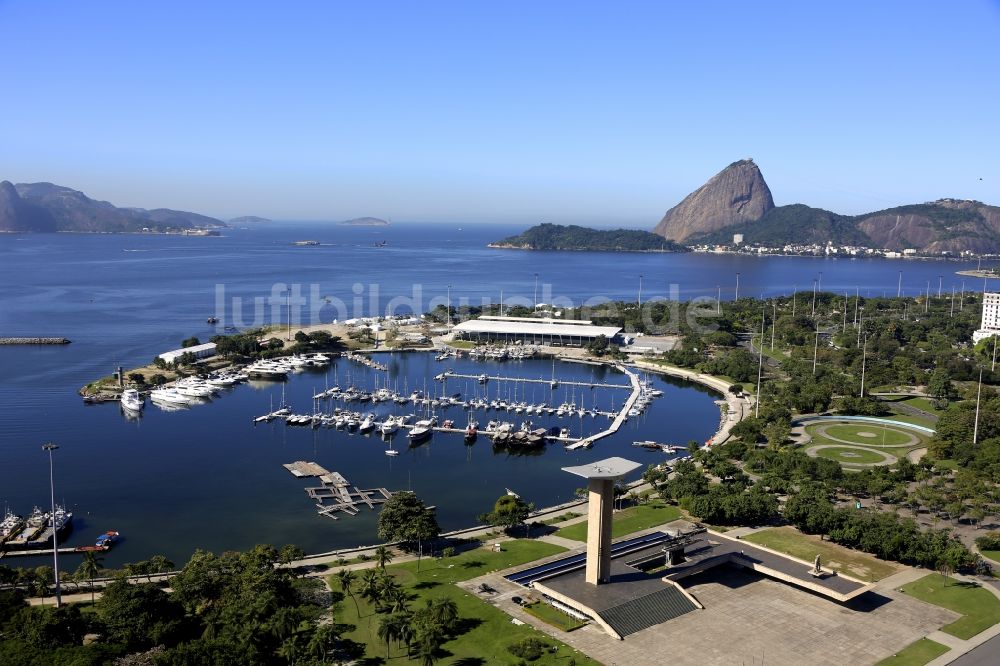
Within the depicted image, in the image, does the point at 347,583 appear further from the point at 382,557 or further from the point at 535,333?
the point at 535,333

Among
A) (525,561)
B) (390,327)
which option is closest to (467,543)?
(525,561)

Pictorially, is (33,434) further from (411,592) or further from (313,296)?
(313,296)

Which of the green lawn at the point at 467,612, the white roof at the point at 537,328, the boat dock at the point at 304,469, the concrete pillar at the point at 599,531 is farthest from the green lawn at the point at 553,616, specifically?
the white roof at the point at 537,328

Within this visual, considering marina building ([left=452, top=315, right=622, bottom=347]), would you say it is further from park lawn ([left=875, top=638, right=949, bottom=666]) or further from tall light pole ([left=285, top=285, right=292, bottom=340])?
park lawn ([left=875, top=638, right=949, bottom=666])

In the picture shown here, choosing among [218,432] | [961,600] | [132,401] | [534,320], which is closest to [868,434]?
[961,600]

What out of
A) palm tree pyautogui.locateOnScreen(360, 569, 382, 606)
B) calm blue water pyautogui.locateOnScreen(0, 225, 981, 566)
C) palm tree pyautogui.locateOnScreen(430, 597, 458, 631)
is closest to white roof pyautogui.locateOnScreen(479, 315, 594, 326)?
calm blue water pyautogui.locateOnScreen(0, 225, 981, 566)

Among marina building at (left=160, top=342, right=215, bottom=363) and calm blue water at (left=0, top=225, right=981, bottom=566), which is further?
Result: marina building at (left=160, top=342, right=215, bottom=363)

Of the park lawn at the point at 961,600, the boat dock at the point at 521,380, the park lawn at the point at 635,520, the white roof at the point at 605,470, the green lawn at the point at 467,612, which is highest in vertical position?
the white roof at the point at 605,470

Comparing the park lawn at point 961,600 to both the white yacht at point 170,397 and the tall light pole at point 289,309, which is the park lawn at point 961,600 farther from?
the tall light pole at point 289,309
